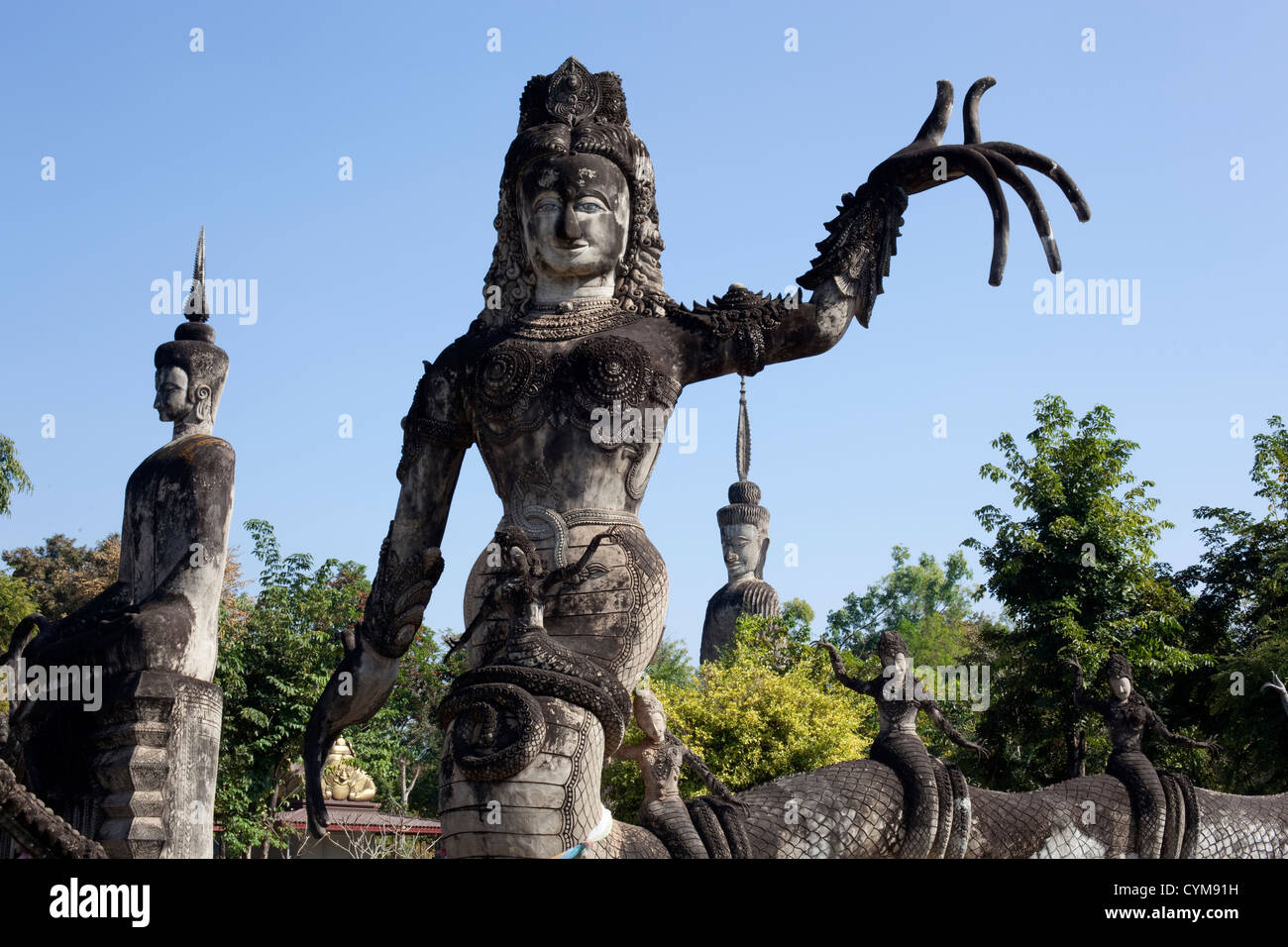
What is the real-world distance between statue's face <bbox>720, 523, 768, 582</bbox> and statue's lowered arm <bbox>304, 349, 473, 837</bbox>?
21.0 meters

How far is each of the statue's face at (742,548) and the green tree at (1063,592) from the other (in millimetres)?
7918

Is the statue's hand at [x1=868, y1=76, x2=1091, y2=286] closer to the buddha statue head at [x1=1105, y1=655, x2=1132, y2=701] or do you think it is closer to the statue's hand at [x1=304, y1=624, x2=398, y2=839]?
the buddha statue head at [x1=1105, y1=655, x2=1132, y2=701]

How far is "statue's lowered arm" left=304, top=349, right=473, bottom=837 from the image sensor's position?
245 inches

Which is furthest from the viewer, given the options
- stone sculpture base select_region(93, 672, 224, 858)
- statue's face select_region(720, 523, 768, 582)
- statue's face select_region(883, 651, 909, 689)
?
statue's face select_region(720, 523, 768, 582)

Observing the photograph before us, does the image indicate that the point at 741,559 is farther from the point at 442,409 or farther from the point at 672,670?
the point at 442,409

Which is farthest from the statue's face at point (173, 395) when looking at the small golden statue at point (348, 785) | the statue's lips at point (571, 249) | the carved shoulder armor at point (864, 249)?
the small golden statue at point (348, 785)

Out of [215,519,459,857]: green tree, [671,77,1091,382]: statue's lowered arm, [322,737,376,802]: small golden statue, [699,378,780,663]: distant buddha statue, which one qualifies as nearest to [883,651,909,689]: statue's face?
[671,77,1091,382]: statue's lowered arm

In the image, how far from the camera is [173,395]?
8.54 meters

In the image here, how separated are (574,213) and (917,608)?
4757 cm

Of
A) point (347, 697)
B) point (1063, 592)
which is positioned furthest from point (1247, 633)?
point (347, 697)

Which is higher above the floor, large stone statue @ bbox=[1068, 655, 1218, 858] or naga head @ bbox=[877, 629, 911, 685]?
naga head @ bbox=[877, 629, 911, 685]

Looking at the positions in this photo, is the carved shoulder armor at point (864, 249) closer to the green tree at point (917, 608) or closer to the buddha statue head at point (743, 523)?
the buddha statue head at point (743, 523)

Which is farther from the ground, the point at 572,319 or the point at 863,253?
the point at 863,253
